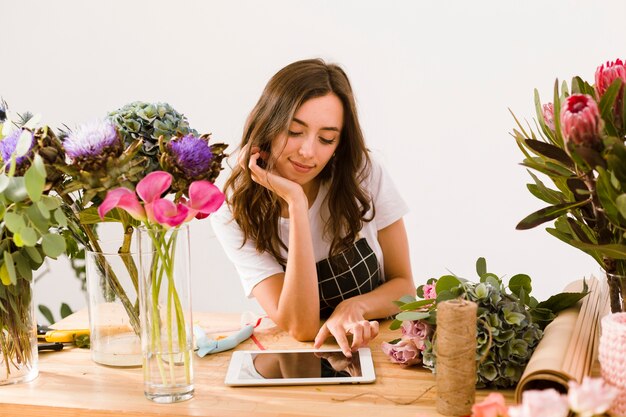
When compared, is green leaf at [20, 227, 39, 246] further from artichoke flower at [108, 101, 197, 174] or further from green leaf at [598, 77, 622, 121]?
green leaf at [598, 77, 622, 121]

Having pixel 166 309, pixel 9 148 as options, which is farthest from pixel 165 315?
pixel 9 148

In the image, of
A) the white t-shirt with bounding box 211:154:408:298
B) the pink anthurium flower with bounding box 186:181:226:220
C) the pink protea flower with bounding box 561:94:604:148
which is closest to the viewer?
the pink protea flower with bounding box 561:94:604:148

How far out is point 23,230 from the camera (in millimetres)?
1249

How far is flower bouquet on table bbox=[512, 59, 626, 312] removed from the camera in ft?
3.69

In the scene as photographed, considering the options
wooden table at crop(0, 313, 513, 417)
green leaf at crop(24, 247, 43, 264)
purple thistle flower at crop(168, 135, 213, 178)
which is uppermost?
purple thistle flower at crop(168, 135, 213, 178)

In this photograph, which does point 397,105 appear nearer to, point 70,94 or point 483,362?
point 70,94

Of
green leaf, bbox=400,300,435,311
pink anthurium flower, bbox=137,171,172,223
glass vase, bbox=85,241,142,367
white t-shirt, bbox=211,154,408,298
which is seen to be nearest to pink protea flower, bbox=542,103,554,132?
green leaf, bbox=400,300,435,311

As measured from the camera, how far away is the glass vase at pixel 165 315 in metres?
1.28

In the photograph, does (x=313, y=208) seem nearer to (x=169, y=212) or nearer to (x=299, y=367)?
(x=299, y=367)

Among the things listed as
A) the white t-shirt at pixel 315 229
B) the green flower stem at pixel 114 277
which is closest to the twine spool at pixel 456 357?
the green flower stem at pixel 114 277

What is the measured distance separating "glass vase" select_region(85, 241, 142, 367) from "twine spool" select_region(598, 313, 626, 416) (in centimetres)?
82

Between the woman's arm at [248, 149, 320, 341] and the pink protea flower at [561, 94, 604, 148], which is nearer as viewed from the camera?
the pink protea flower at [561, 94, 604, 148]

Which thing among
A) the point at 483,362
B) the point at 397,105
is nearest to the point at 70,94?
the point at 397,105

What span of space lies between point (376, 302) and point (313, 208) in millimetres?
459
